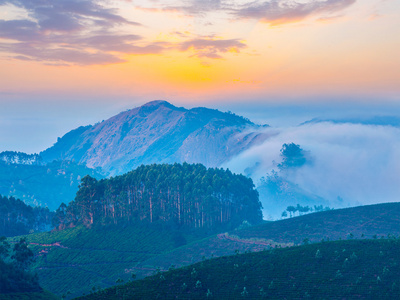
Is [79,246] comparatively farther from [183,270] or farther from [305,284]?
[305,284]

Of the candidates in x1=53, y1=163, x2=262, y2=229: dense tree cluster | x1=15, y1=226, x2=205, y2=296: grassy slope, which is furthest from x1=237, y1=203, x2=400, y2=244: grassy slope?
x1=15, y1=226, x2=205, y2=296: grassy slope

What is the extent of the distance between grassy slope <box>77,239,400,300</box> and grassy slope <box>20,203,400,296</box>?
36.1 meters

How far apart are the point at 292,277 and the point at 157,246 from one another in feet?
259

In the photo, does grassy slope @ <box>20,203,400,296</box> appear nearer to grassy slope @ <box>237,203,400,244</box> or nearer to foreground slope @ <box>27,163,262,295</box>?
grassy slope @ <box>237,203,400,244</box>

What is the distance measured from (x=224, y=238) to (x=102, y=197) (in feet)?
204

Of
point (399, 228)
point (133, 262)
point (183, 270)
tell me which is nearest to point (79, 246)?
point (133, 262)

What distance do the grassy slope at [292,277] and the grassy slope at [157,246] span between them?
3606 centimetres

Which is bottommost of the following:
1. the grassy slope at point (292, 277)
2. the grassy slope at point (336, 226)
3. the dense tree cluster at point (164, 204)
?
the grassy slope at point (292, 277)

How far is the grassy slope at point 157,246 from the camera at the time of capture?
144 m

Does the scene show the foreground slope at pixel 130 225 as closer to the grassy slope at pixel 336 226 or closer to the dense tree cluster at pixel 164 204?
the dense tree cluster at pixel 164 204

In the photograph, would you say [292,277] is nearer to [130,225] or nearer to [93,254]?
[93,254]

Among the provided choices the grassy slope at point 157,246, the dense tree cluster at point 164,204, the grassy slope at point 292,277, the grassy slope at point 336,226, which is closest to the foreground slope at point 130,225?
the dense tree cluster at point 164,204

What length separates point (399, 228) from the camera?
139m

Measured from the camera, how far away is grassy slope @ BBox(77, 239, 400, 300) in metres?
88.9
